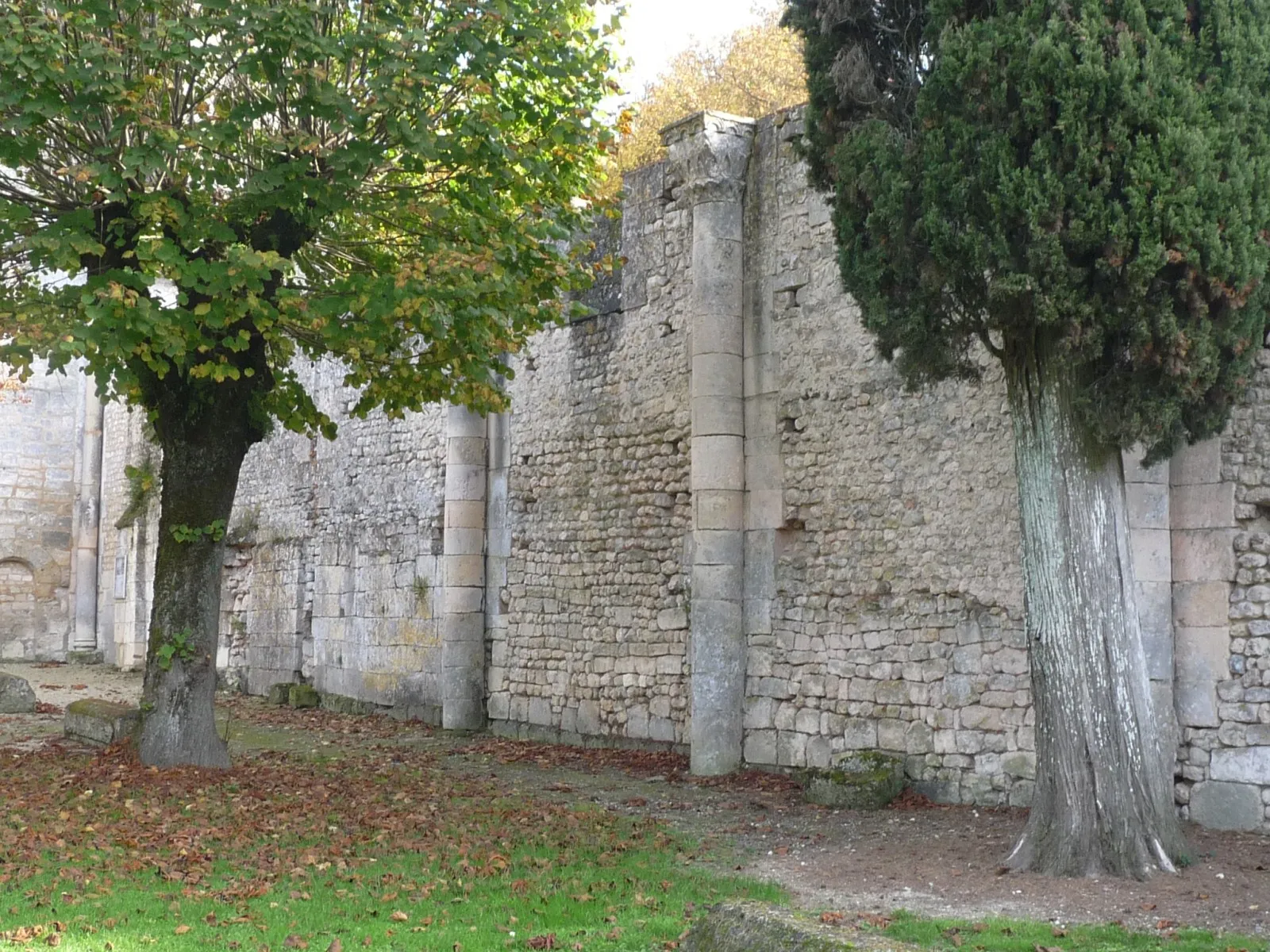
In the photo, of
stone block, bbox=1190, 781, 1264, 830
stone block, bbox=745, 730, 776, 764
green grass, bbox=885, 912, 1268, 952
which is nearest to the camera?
green grass, bbox=885, 912, 1268, 952

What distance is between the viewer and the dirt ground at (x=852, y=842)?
21.3 ft

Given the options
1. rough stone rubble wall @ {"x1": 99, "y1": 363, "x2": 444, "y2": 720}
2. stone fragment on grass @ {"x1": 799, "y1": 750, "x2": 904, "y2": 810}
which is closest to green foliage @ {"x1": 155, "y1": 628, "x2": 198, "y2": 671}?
stone fragment on grass @ {"x1": 799, "y1": 750, "x2": 904, "y2": 810}

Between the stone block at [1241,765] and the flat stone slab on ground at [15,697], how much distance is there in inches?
502

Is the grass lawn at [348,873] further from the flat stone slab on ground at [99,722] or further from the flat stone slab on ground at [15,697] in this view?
the flat stone slab on ground at [15,697]

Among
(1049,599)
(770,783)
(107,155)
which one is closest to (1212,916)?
(1049,599)

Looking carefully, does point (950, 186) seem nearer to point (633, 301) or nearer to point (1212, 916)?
point (1212, 916)

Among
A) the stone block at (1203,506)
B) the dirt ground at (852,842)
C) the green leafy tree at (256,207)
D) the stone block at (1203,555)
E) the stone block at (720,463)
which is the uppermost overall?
the green leafy tree at (256,207)

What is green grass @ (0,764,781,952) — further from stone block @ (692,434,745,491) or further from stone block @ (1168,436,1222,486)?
stone block @ (1168,436,1222,486)

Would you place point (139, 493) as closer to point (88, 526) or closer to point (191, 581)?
point (88, 526)

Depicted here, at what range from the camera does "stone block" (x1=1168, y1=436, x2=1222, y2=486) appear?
8.34 meters

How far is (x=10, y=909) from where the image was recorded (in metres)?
5.97

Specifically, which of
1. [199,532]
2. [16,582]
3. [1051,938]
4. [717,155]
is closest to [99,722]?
[199,532]

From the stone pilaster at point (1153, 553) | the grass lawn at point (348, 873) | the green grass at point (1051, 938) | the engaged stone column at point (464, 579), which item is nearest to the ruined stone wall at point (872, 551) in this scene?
the stone pilaster at point (1153, 553)

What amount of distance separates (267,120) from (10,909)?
6247 millimetres
